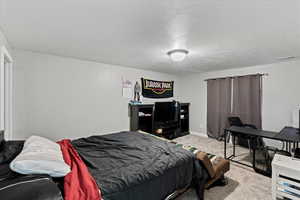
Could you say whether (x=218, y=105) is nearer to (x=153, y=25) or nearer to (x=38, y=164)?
(x=153, y=25)

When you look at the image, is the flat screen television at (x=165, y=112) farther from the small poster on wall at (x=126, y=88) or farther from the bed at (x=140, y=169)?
the bed at (x=140, y=169)

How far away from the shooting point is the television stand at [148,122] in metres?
4.09

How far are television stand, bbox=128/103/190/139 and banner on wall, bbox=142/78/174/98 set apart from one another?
1.78 feet

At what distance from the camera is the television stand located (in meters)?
4.09

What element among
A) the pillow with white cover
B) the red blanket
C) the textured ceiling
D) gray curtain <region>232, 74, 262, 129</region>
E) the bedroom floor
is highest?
the textured ceiling

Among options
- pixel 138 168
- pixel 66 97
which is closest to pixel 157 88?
pixel 66 97

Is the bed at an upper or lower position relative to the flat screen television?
lower

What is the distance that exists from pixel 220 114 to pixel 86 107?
3.87m

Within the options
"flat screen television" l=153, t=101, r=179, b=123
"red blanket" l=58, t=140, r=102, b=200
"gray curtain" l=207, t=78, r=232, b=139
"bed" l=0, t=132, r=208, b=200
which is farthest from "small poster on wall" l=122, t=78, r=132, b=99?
"red blanket" l=58, t=140, r=102, b=200

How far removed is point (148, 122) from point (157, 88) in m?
1.20

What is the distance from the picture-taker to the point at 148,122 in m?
4.55

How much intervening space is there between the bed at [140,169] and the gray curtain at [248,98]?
286cm

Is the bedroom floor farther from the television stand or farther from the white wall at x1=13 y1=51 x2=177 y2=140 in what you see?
the white wall at x1=13 y1=51 x2=177 y2=140

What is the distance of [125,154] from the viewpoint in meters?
1.87
